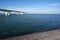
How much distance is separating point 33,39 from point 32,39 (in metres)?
0.08

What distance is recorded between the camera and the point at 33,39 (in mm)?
9922

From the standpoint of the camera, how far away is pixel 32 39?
990 cm
